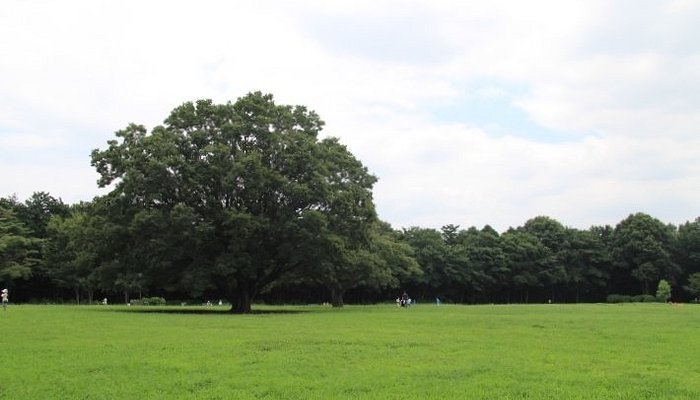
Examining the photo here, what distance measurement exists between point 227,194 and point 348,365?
101ft

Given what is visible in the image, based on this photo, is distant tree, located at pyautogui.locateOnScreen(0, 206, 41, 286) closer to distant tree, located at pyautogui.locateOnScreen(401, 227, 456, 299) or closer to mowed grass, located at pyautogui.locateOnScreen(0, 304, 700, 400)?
distant tree, located at pyautogui.locateOnScreen(401, 227, 456, 299)

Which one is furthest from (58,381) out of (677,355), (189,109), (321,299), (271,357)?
(321,299)

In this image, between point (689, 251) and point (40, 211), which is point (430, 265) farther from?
point (40, 211)

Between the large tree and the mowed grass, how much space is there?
18985 millimetres

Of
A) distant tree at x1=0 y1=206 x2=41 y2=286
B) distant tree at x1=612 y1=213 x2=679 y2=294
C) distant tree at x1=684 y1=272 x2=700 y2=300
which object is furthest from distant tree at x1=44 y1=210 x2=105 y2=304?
distant tree at x1=612 y1=213 x2=679 y2=294

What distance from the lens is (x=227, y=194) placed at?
43.8 meters

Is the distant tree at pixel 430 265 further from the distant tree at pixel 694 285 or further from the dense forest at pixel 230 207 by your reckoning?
the dense forest at pixel 230 207

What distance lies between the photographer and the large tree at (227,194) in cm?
4144

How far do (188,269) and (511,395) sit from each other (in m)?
34.8

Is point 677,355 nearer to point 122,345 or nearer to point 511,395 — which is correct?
point 511,395

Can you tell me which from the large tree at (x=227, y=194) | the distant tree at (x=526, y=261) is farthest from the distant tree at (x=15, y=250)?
the distant tree at (x=526, y=261)

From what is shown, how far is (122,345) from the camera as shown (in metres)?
18.2

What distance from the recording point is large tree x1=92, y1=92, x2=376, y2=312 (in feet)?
136

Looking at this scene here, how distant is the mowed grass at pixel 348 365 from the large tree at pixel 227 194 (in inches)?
747
